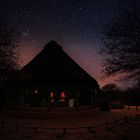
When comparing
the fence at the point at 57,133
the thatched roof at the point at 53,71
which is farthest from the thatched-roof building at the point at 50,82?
the fence at the point at 57,133

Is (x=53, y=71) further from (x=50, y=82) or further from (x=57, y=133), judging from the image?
(x=57, y=133)

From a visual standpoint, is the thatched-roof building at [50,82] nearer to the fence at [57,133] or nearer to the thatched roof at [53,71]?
the thatched roof at [53,71]

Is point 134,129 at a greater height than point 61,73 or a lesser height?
lesser

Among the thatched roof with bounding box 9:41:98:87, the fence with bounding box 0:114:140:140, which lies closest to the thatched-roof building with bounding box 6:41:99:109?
the thatched roof with bounding box 9:41:98:87

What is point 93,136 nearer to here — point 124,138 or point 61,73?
point 124,138

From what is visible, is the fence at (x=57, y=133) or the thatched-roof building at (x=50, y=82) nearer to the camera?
the fence at (x=57, y=133)

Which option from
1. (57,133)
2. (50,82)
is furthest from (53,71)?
(57,133)

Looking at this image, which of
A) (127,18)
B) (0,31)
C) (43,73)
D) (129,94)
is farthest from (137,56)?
(129,94)

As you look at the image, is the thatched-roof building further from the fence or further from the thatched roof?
the fence

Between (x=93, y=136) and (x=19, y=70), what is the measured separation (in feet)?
48.2

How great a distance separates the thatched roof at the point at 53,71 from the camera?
72.2 feet

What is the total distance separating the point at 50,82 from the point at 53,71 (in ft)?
6.11

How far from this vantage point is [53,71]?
23109 mm

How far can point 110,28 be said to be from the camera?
16766 millimetres
